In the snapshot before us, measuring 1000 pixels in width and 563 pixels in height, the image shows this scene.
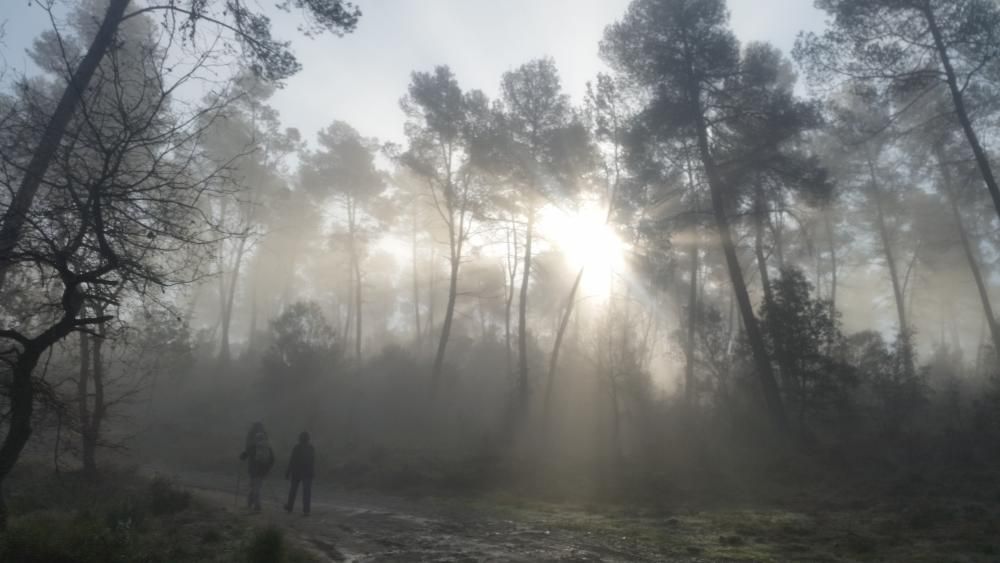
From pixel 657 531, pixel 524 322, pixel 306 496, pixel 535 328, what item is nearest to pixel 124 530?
pixel 306 496

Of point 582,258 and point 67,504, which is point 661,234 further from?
point 67,504

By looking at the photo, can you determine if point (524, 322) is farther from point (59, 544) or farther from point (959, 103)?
point (59, 544)

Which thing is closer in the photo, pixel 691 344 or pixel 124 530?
pixel 124 530

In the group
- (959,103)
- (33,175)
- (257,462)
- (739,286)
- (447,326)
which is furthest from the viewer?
(447,326)

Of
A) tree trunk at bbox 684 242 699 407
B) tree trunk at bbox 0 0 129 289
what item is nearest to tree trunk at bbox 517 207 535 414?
tree trunk at bbox 684 242 699 407

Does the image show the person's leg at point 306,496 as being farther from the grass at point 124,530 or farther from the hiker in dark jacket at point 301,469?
the grass at point 124,530

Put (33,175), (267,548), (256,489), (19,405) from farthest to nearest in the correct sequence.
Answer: (256,489)
(267,548)
(19,405)
(33,175)

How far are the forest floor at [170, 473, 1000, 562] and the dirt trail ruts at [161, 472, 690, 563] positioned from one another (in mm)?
18

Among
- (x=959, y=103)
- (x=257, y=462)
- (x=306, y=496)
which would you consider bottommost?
(x=306, y=496)

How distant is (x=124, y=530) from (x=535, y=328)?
3191 cm

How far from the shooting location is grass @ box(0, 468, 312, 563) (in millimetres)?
5793

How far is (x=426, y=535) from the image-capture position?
987cm

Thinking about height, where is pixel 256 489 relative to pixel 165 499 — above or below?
above

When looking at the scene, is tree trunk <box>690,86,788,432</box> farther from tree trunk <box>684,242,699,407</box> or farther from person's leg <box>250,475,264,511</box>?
person's leg <box>250,475,264,511</box>
